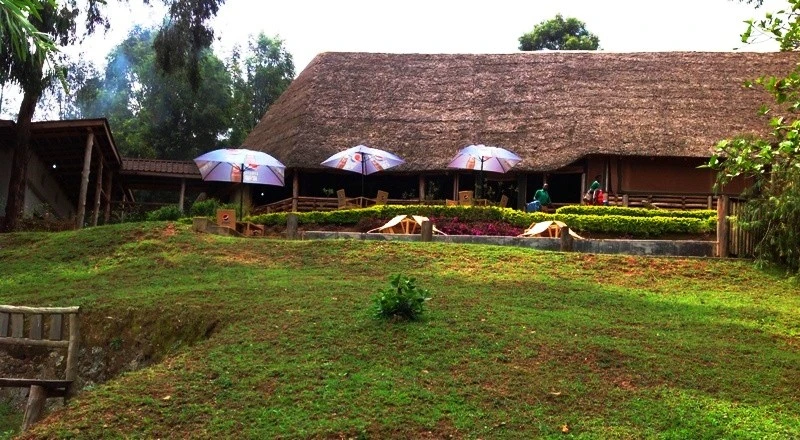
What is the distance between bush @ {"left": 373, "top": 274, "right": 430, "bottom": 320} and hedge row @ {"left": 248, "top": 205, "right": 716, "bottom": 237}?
9.60 m

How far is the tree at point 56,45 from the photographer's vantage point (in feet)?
67.2

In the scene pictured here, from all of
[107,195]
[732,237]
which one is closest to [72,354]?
[732,237]

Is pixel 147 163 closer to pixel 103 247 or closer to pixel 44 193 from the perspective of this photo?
pixel 44 193

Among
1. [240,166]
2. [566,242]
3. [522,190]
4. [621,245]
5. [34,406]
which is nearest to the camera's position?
[34,406]

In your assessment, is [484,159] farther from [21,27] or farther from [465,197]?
[21,27]

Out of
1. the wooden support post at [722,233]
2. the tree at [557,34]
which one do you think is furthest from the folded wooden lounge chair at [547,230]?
the tree at [557,34]

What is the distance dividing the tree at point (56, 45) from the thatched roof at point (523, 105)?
386 centimetres

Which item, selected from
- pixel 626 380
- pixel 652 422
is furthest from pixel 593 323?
pixel 652 422

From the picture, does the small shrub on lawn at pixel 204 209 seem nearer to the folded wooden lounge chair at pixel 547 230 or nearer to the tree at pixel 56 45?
the tree at pixel 56 45

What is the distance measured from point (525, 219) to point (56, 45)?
10.5 m

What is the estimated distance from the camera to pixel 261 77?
45812mm

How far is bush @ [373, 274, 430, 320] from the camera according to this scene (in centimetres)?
1131

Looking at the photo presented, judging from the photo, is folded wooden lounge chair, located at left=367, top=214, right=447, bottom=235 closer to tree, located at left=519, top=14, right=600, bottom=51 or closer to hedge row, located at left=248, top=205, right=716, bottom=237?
hedge row, located at left=248, top=205, right=716, bottom=237

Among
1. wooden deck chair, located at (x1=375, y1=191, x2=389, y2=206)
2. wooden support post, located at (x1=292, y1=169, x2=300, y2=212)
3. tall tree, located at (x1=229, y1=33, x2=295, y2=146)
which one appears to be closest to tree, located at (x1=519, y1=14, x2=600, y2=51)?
tall tree, located at (x1=229, y1=33, x2=295, y2=146)
